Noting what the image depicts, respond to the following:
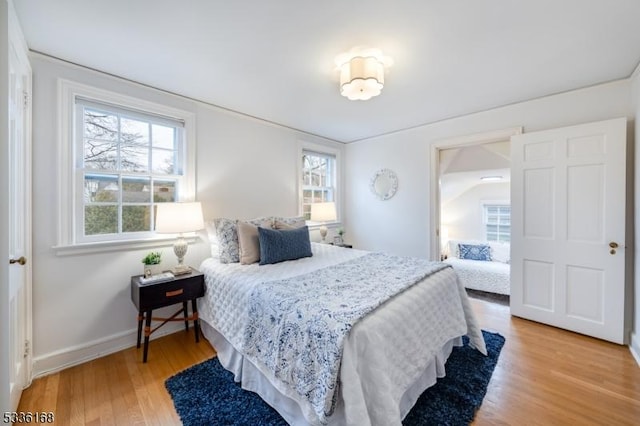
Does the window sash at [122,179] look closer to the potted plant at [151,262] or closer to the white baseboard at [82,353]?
the potted plant at [151,262]

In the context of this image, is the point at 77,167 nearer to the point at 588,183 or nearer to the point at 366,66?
the point at 366,66

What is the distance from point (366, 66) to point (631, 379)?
287 cm

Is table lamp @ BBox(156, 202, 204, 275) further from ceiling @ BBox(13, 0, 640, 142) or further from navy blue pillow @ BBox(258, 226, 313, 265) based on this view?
ceiling @ BBox(13, 0, 640, 142)

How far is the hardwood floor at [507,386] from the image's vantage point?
1496 mm

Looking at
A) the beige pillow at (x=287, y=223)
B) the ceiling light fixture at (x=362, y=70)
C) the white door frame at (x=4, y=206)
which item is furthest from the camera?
the beige pillow at (x=287, y=223)

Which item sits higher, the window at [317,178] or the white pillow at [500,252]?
the window at [317,178]

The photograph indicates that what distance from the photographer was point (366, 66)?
1824mm

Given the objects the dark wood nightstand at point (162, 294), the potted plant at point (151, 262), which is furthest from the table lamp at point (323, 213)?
the potted plant at point (151, 262)

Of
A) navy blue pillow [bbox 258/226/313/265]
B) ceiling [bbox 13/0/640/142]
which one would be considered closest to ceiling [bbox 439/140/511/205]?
ceiling [bbox 13/0/640/142]

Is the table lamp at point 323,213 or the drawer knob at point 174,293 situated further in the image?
the table lamp at point 323,213

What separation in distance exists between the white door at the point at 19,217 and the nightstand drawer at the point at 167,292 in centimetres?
61

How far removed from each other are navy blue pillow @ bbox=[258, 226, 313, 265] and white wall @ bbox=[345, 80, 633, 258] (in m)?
1.72

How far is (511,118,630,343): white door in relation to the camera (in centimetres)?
225

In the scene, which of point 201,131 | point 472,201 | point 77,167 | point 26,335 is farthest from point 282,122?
point 472,201
